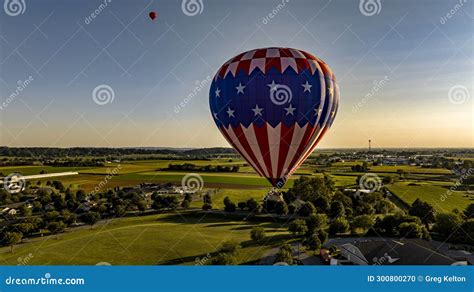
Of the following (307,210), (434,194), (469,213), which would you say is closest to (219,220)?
(307,210)

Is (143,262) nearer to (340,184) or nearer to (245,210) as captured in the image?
(245,210)

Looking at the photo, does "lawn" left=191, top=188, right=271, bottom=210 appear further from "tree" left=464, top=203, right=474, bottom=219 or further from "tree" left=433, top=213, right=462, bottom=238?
"tree" left=464, top=203, right=474, bottom=219

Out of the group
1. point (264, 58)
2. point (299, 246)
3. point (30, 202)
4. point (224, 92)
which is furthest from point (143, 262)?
point (30, 202)

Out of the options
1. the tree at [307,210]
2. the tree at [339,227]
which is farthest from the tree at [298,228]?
the tree at [307,210]

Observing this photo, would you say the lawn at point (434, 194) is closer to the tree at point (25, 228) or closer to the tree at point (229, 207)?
the tree at point (229, 207)

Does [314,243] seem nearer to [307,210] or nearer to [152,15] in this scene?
[307,210]

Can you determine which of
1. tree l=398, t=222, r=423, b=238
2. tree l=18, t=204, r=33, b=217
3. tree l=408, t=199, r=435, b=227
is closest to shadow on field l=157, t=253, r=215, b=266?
tree l=398, t=222, r=423, b=238
